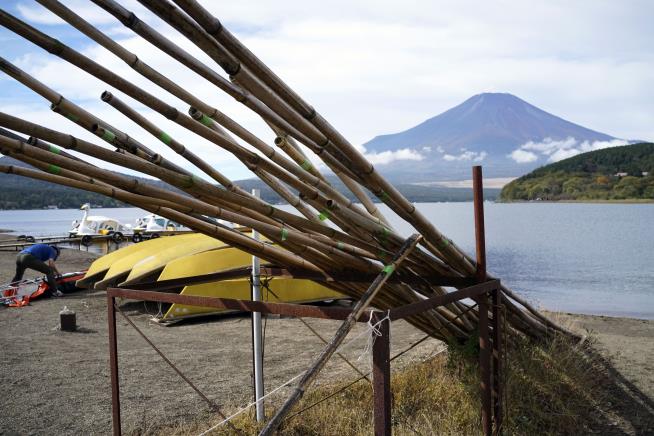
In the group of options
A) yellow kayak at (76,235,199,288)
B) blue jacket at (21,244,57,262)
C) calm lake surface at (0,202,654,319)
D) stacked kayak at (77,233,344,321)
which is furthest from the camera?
calm lake surface at (0,202,654,319)

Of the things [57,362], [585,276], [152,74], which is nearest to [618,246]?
[585,276]

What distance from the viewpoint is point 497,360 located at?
5.13 m

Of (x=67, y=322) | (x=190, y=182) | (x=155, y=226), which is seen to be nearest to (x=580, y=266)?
(x=155, y=226)

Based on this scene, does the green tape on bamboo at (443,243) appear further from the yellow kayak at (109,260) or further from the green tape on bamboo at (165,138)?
the yellow kayak at (109,260)

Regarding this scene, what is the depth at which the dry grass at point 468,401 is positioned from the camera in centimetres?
535

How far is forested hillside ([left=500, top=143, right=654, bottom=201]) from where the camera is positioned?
89188 mm

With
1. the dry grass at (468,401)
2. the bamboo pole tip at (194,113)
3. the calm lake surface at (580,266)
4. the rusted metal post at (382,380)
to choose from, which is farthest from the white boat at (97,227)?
the rusted metal post at (382,380)

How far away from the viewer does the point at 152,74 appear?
338 cm

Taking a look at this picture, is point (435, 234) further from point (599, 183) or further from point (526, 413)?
point (599, 183)

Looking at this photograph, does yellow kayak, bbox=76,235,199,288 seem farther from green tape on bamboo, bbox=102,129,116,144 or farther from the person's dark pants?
green tape on bamboo, bbox=102,129,116,144

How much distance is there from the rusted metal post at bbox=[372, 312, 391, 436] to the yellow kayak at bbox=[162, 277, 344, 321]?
25.1 feet

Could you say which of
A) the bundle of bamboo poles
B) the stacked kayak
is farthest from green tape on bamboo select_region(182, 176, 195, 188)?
the stacked kayak

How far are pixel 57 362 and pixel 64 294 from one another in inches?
279

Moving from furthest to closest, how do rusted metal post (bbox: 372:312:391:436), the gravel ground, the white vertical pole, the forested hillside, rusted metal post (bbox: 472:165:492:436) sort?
the forested hillside
the gravel ground
the white vertical pole
rusted metal post (bbox: 472:165:492:436)
rusted metal post (bbox: 372:312:391:436)
